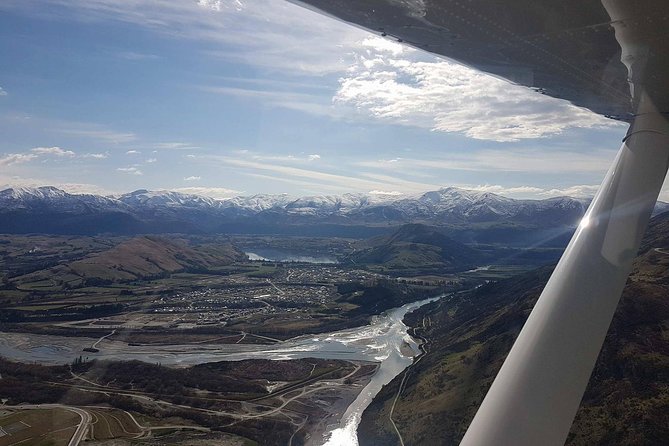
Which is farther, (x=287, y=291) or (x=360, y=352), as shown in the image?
(x=287, y=291)

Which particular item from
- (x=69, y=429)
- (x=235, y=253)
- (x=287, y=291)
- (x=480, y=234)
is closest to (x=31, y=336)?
(x=69, y=429)

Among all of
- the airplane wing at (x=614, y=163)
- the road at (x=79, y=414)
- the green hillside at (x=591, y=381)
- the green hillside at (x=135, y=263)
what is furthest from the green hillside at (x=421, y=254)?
the airplane wing at (x=614, y=163)

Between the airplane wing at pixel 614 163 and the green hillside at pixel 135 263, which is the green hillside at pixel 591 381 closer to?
the airplane wing at pixel 614 163

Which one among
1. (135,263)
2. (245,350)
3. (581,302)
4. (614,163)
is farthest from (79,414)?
(135,263)

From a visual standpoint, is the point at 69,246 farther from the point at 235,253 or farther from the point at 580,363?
the point at 580,363

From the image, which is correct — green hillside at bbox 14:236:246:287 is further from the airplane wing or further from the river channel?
the airplane wing

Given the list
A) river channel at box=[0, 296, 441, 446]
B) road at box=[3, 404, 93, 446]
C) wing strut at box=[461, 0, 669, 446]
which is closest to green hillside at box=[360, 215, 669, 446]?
river channel at box=[0, 296, 441, 446]

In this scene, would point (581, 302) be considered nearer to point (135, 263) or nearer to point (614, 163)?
point (614, 163)
